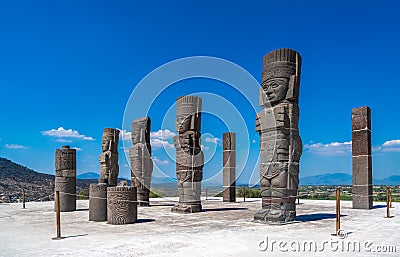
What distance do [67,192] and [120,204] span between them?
6.10 meters

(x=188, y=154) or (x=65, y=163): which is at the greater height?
(x=188, y=154)

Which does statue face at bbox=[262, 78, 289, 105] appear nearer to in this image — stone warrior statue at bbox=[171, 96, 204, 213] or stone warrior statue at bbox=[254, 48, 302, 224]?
stone warrior statue at bbox=[254, 48, 302, 224]

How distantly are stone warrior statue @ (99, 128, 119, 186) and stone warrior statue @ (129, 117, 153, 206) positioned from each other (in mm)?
1067

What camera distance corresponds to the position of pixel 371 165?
1560 centimetres

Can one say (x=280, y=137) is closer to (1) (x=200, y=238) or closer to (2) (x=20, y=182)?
(1) (x=200, y=238)

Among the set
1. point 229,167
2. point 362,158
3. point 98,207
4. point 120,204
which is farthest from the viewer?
point 229,167

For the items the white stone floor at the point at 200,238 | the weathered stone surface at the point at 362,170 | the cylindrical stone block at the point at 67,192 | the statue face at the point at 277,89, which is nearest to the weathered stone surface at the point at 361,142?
the weathered stone surface at the point at 362,170

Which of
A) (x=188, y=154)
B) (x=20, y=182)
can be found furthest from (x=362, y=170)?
(x=20, y=182)

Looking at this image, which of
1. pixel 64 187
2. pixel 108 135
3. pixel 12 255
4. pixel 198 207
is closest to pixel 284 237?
pixel 12 255

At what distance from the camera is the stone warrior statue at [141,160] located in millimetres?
17097

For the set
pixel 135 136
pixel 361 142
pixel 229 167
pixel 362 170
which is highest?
pixel 135 136

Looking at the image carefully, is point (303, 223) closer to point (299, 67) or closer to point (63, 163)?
point (299, 67)

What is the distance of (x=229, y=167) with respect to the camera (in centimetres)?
2025

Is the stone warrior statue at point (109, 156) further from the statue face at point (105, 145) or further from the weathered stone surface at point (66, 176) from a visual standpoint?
the weathered stone surface at point (66, 176)
